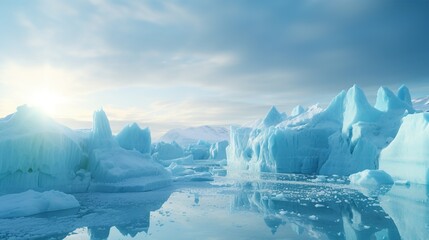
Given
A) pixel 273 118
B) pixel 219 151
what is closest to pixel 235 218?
pixel 273 118

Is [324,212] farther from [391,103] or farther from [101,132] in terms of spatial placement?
[391,103]

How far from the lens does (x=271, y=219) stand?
1061cm

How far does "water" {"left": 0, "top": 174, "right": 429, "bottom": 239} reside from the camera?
8.74 m

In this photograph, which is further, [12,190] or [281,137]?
[281,137]

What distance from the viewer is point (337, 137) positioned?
30125 mm

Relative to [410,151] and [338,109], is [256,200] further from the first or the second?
[338,109]

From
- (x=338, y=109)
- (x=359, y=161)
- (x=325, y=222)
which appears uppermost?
(x=338, y=109)

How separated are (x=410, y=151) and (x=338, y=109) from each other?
45.3 feet

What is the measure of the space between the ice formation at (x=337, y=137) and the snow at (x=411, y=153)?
3139 mm

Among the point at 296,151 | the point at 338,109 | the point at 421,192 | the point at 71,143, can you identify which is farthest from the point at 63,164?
the point at 338,109

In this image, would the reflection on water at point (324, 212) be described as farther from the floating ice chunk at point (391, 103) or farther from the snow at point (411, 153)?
the floating ice chunk at point (391, 103)

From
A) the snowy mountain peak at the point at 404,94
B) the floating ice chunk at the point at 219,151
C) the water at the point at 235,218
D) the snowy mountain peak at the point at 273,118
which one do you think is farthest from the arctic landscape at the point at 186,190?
the floating ice chunk at the point at 219,151

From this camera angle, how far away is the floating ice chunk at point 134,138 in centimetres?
2377

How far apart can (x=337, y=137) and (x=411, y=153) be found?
9408 millimetres
